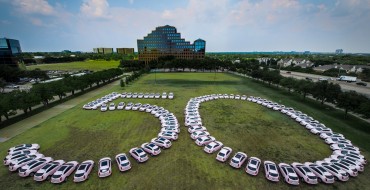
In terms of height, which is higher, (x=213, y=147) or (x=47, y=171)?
(x=47, y=171)

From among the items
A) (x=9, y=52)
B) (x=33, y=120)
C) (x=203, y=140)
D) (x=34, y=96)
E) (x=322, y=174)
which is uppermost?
(x=9, y=52)

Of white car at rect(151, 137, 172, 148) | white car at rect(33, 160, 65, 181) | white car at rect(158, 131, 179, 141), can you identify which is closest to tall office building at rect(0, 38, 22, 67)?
white car at rect(33, 160, 65, 181)

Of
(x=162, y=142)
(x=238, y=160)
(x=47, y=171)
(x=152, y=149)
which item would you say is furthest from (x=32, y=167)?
(x=238, y=160)

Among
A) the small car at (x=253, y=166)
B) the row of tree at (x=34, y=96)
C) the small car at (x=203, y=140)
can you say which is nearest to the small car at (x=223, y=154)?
the small car at (x=253, y=166)

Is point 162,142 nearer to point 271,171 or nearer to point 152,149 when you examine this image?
point 152,149

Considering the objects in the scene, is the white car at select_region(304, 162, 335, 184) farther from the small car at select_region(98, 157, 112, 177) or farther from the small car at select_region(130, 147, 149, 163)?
the small car at select_region(98, 157, 112, 177)

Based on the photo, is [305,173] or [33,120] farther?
[33,120]
